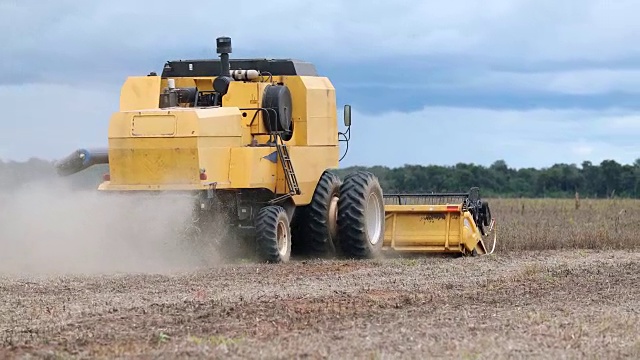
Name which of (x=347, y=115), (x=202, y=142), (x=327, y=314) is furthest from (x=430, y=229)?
(x=327, y=314)

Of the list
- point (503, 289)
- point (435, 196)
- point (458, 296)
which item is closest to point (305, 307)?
point (458, 296)

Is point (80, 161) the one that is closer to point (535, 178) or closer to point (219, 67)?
point (219, 67)

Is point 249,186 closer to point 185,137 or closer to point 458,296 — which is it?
point 185,137

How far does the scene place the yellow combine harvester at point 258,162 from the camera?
17.6 metres

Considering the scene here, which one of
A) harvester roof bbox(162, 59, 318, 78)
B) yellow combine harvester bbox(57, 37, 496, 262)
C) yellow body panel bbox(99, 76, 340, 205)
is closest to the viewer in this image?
yellow body panel bbox(99, 76, 340, 205)

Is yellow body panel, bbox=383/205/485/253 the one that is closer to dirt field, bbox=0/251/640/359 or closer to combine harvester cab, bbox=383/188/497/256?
combine harvester cab, bbox=383/188/497/256

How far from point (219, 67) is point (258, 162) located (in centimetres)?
241

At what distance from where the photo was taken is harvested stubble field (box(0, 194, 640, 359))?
32.3 ft

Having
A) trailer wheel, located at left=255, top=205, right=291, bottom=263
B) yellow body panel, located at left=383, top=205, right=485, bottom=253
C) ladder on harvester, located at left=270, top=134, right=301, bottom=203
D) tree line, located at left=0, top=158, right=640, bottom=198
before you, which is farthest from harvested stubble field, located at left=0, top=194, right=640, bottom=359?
tree line, located at left=0, top=158, right=640, bottom=198

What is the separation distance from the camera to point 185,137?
1742 cm

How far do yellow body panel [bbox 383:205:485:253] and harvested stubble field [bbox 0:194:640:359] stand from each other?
178 centimetres

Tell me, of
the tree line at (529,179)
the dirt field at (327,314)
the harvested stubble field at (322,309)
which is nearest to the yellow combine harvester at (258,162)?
the harvested stubble field at (322,309)

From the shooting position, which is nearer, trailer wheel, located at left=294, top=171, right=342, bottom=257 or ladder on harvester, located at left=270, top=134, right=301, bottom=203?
ladder on harvester, located at left=270, top=134, right=301, bottom=203

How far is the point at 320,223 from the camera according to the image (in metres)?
20.2
